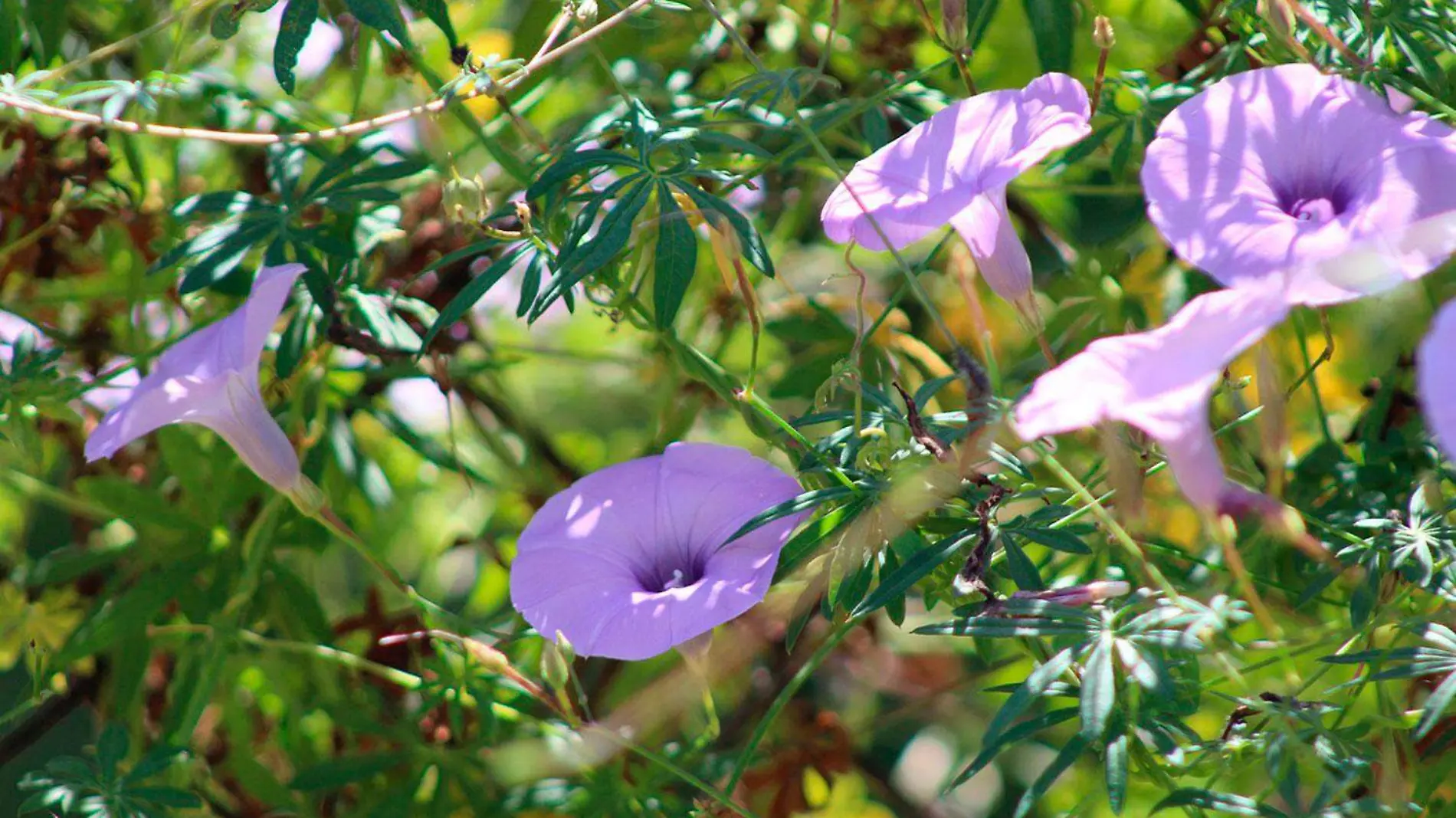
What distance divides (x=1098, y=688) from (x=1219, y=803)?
0.38 ft

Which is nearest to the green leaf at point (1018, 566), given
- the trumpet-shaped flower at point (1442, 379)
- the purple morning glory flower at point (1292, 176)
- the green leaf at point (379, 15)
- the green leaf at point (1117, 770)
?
the green leaf at point (1117, 770)

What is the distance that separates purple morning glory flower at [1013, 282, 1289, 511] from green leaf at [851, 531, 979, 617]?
18cm

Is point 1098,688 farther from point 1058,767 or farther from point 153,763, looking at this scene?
point 153,763

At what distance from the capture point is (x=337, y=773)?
1203 millimetres

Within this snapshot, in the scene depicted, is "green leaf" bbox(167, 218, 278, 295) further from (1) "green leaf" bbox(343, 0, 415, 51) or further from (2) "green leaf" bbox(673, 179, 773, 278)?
(2) "green leaf" bbox(673, 179, 773, 278)

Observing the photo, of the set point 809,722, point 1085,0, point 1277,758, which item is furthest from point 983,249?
point 809,722

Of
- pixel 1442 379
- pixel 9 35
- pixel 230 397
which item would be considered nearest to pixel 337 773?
pixel 230 397

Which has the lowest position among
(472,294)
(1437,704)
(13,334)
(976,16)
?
(13,334)

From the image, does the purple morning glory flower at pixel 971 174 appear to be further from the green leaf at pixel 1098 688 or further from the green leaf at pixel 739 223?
the green leaf at pixel 1098 688

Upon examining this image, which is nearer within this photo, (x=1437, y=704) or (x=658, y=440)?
(x=1437, y=704)

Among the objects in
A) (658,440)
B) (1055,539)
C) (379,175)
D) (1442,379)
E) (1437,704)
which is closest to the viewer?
(1442,379)

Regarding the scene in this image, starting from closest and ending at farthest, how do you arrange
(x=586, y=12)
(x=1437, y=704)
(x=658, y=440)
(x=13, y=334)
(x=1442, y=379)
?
(x=1442, y=379), (x=1437, y=704), (x=586, y=12), (x=658, y=440), (x=13, y=334)

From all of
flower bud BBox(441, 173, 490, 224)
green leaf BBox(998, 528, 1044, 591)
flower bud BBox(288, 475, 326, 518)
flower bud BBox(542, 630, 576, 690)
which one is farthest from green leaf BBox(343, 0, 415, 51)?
green leaf BBox(998, 528, 1044, 591)

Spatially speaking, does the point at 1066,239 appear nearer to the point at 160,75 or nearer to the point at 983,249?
the point at 983,249
